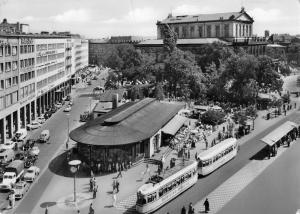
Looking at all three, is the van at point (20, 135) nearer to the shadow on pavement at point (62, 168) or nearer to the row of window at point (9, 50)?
the shadow on pavement at point (62, 168)

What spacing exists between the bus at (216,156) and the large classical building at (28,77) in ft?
117

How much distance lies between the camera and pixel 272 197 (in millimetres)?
43812

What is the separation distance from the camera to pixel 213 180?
162 feet

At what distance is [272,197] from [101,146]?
20.5m

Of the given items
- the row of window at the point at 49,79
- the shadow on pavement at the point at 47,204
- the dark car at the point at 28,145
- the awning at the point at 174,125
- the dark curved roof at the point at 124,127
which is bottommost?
the shadow on pavement at the point at 47,204

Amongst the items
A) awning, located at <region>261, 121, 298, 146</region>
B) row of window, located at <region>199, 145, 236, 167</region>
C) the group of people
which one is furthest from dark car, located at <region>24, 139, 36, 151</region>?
awning, located at <region>261, 121, 298, 146</region>

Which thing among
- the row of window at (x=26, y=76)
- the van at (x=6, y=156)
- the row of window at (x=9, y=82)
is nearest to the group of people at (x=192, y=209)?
the van at (x=6, y=156)

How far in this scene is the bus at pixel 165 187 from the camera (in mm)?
39125

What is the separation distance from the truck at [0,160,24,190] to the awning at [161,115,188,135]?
22.2 meters

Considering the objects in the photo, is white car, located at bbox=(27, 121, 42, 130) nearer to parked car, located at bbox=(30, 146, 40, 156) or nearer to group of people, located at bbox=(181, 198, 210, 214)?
parked car, located at bbox=(30, 146, 40, 156)

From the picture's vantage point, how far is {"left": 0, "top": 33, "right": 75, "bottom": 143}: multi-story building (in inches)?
2763

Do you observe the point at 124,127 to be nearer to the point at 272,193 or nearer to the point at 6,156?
the point at 6,156

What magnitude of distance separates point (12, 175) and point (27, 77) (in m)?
39.2

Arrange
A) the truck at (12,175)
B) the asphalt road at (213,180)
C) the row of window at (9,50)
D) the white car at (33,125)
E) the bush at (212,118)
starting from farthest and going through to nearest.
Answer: the bush at (212,118)
the white car at (33,125)
the row of window at (9,50)
the truck at (12,175)
the asphalt road at (213,180)
